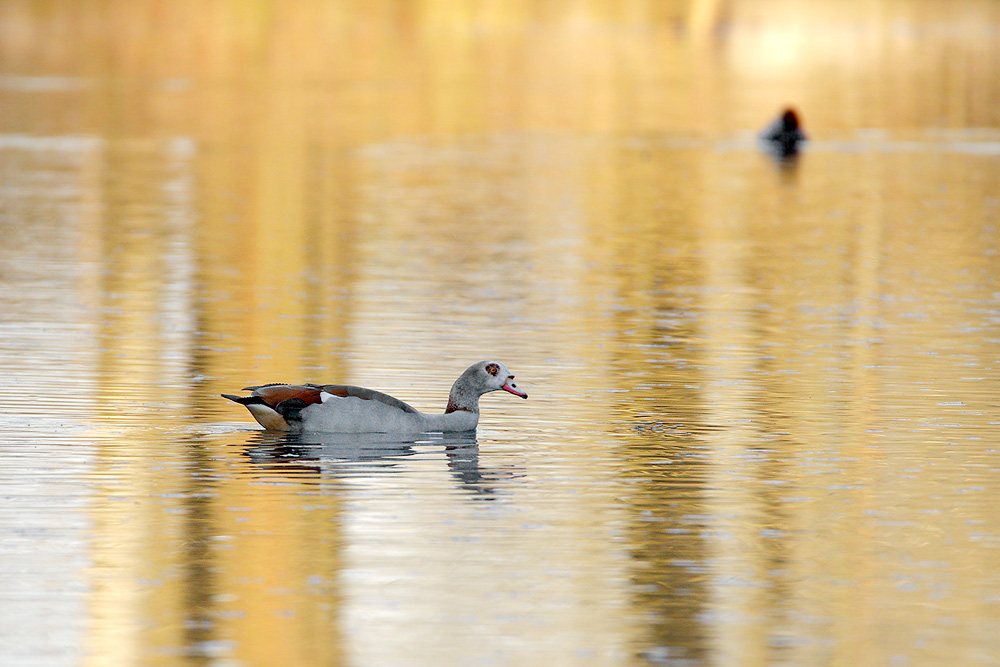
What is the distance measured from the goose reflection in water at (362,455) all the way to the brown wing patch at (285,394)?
31 centimetres

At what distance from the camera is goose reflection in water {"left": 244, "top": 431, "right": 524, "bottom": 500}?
15719mm

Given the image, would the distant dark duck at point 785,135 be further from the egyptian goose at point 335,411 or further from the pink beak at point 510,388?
the egyptian goose at point 335,411

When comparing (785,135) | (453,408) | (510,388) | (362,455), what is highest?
(785,135)

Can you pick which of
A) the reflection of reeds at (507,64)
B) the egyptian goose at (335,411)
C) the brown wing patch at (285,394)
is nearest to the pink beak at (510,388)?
the egyptian goose at (335,411)

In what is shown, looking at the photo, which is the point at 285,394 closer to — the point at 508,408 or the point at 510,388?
the point at 510,388

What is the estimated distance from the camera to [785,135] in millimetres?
62344

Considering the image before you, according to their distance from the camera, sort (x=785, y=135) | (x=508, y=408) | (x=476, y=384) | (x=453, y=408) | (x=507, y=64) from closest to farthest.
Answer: (x=476, y=384)
(x=453, y=408)
(x=508, y=408)
(x=785, y=135)
(x=507, y=64)

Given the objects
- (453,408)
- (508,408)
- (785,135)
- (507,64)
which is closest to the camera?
(453,408)

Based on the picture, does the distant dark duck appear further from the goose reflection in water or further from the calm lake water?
the goose reflection in water

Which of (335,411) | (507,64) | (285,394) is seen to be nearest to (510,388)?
(335,411)

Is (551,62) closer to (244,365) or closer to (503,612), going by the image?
(244,365)

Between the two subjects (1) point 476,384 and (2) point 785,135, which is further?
(2) point 785,135

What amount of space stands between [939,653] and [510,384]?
7.15 meters

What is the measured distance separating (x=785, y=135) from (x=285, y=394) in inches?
1835
